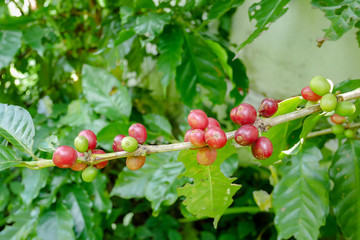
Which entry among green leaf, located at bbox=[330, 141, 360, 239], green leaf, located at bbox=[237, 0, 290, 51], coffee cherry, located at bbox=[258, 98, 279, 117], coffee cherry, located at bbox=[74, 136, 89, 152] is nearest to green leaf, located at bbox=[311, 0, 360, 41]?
green leaf, located at bbox=[237, 0, 290, 51]

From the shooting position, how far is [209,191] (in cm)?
58

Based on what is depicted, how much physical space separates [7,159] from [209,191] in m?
0.35

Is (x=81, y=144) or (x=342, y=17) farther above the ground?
(x=342, y=17)

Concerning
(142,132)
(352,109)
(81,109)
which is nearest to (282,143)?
(352,109)

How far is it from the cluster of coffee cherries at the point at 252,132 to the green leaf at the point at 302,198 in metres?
0.38

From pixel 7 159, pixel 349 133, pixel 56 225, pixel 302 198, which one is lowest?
pixel 56 225

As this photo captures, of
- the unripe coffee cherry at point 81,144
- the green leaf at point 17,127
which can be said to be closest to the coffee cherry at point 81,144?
the unripe coffee cherry at point 81,144

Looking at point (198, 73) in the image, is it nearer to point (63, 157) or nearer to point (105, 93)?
point (105, 93)

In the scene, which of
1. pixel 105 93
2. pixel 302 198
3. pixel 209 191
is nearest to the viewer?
pixel 209 191

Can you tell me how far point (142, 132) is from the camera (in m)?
0.46

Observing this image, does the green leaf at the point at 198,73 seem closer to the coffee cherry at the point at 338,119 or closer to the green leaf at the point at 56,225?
the coffee cherry at the point at 338,119

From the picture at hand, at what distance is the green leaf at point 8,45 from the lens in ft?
2.88

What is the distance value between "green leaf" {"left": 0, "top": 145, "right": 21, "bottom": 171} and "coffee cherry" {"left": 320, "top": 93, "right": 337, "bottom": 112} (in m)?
0.46

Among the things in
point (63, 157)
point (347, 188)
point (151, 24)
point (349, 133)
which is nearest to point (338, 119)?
point (349, 133)
